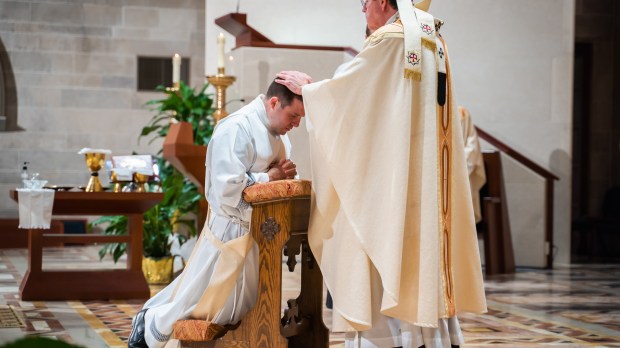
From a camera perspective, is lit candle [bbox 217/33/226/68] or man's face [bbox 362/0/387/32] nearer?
man's face [bbox 362/0/387/32]

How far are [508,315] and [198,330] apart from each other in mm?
3137

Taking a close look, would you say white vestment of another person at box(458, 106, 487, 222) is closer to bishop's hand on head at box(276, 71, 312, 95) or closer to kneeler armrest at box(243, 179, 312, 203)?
bishop's hand on head at box(276, 71, 312, 95)

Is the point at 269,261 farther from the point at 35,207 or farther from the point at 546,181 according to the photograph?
the point at 546,181

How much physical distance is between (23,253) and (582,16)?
8.51 meters

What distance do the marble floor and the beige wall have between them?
4.56 ft

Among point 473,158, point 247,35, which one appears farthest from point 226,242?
point 473,158

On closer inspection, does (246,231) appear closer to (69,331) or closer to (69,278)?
(69,331)

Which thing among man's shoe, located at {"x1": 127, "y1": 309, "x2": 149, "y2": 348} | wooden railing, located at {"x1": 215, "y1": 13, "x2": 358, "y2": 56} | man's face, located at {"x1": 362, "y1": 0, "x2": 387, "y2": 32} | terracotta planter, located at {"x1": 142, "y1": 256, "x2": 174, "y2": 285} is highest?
wooden railing, located at {"x1": 215, "y1": 13, "x2": 358, "y2": 56}

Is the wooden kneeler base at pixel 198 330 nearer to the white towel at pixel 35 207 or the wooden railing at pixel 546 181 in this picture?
the white towel at pixel 35 207

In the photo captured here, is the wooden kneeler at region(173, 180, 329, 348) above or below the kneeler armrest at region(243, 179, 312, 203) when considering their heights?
below

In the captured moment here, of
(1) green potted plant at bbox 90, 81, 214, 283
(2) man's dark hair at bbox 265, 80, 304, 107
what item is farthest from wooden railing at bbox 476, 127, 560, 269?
(2) man's dark hair at bbox 265, 80, 304, 107

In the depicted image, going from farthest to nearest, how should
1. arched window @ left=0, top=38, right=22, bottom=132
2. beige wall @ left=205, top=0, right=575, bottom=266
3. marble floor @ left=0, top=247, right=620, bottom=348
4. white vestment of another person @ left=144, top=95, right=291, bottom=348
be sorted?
arched window @ left=0, top=38, right=22, bottom=132 < beige wall @ left=205, top=0, right=575, bottom=266 < marble floor @ left=0, top=247, right=620, bottom=348 < white vestment of another person @ left=144, top=95, right=291, bottom=348

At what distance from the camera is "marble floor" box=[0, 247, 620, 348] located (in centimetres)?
474

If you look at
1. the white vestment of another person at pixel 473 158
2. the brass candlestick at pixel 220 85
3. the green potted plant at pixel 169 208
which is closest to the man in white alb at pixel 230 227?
the green potted plant at pixel 169 208
